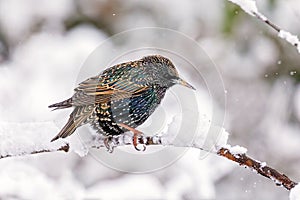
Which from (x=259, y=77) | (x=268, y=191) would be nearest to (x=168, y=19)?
(x=259, y=77)

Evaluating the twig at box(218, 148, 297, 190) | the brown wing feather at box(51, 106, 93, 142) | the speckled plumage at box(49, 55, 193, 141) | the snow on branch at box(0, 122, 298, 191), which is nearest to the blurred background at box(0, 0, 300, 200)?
the speckled plumage at box(49, 55, 193, 141)

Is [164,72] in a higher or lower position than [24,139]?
higher

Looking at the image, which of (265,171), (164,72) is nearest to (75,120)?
(164,72)

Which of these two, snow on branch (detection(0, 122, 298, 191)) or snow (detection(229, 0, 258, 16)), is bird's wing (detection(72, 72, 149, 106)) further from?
snow (detection(229, 0, 258, 16))

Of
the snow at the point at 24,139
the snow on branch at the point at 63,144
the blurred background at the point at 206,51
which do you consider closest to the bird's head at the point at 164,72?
the snow on branch at the point at 63,144

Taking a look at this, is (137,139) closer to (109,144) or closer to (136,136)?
(136,136)

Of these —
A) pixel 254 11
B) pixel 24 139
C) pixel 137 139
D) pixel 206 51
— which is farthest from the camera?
pixel 206 51

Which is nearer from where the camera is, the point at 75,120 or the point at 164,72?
the point at 75,120

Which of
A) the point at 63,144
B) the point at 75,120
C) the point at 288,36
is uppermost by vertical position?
the point at 288,36
